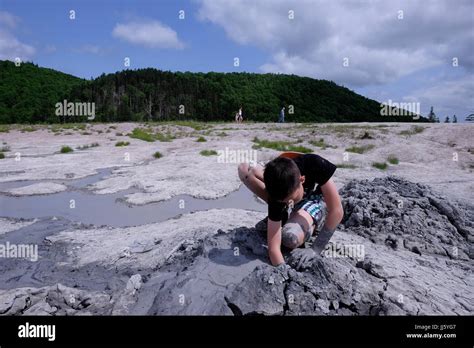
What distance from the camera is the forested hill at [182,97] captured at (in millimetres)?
70250

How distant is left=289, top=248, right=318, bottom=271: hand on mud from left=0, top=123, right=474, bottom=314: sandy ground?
33 cm

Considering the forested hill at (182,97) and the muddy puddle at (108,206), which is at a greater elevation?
the forested hill at (182,97)

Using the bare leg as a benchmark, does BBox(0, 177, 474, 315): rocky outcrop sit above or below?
below

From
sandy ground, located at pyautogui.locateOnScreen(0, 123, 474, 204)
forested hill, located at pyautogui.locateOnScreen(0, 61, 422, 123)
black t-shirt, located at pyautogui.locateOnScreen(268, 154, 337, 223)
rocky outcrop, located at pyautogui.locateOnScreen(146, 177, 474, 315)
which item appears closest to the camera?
rocky outcrop, located at pyautogui.locateOnScreen(146, 177, 474, 315)

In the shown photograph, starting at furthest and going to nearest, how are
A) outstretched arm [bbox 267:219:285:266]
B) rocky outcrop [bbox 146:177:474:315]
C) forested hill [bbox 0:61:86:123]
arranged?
1. forested hill [bbox 0:61:86:123]
2. outstretched arm [bbox 267:219:285:266]
3. rocky outcrop [bbox 146:177:474:315]

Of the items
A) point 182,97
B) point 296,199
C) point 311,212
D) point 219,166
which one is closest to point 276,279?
point 296,199

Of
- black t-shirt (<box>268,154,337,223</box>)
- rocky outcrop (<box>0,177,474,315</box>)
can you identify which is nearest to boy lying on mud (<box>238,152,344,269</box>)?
black t-shirt (<box>268,154,337,223</box>)

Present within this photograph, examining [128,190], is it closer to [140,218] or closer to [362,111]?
[140,218]

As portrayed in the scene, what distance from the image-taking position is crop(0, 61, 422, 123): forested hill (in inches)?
2766

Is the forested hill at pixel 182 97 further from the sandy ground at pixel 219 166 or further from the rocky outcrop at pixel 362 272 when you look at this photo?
the rocky outcrop at pixel 362 272

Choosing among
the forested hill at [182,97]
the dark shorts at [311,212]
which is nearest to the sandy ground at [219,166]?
the dark shorts at [311,212]

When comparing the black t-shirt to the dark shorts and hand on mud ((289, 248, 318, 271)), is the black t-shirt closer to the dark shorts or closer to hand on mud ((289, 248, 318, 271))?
the dark shorts
